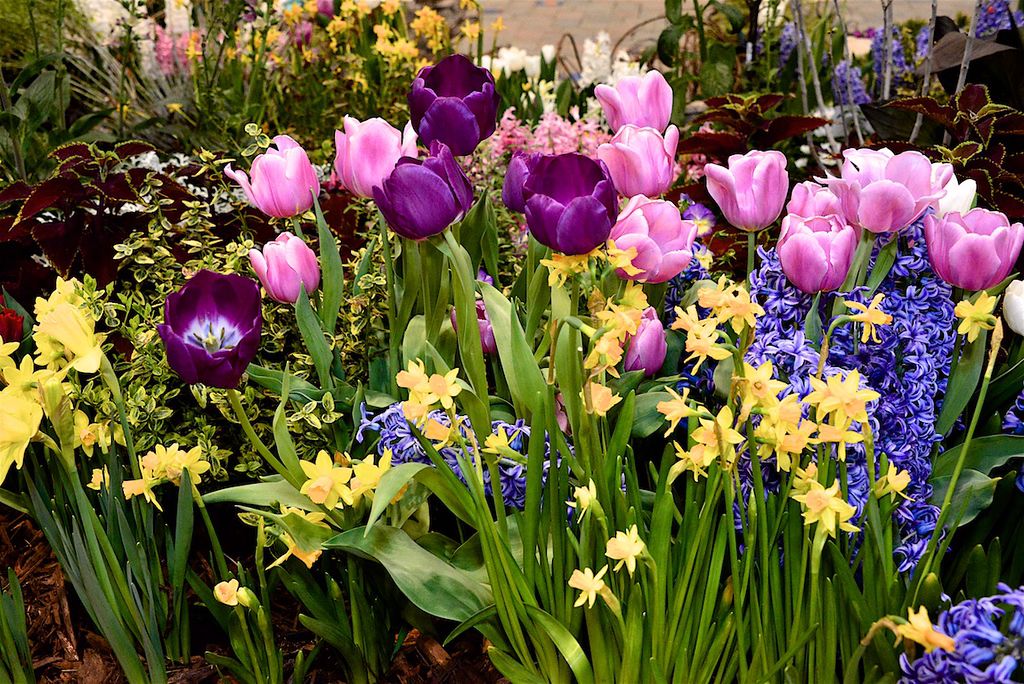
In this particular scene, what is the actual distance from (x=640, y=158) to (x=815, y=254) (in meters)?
0.24

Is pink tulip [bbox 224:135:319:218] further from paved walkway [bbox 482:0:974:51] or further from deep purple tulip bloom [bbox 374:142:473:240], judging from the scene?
paved walkway [bbox 482:0:974:51]

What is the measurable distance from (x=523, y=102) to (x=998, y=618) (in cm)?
251

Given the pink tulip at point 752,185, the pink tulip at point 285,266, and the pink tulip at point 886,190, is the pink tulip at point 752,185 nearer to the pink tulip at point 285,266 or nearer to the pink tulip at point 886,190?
the pink tulip at point 886,190

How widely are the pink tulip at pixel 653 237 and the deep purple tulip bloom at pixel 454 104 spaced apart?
0.21m

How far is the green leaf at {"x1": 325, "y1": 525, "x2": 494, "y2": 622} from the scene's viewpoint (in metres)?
1.04

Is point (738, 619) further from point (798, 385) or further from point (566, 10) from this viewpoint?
point (566, 10)

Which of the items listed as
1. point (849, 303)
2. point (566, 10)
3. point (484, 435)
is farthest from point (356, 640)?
point (566, 10)

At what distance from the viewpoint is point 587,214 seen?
909mm

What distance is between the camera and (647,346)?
1167 mm

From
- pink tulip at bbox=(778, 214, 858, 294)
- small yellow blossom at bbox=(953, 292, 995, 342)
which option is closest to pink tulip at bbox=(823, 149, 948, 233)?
pink tulip at bbox=(778, 214, 858, 294)

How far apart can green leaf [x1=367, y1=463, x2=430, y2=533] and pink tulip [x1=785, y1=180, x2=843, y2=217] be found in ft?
1.95

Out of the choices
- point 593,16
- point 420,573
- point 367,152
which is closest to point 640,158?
point 367,152

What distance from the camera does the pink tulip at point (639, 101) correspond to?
48.7 inches

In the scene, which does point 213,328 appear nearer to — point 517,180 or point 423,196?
point 423,196
